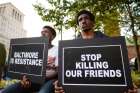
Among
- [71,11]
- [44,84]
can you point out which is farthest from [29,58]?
[71,11]

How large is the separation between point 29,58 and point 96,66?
3.50 ft

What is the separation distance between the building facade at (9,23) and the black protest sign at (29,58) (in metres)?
99.8

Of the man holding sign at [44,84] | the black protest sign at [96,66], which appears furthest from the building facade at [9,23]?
the black protest sign at [96,66]

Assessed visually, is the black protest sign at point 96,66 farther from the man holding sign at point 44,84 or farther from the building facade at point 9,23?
the building facade at point 9,23

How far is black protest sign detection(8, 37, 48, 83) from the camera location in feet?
10.1

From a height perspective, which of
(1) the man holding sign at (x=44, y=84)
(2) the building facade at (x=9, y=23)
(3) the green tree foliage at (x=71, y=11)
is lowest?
(1) the man holding sign at (x=44, y=84)

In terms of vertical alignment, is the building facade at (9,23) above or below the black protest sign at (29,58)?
above

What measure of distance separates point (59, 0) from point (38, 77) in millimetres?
12862

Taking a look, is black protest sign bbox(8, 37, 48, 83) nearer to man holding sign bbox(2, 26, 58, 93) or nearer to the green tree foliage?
man holding sign bbox(2, 26, 58, 93)

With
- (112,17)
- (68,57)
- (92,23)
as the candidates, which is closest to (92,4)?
(112,17)

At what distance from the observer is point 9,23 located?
369 ft

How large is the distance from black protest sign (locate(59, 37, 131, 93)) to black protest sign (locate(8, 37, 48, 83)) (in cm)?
45

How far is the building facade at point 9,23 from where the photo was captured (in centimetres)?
10488

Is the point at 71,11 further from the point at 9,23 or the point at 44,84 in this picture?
the point at 9,23
